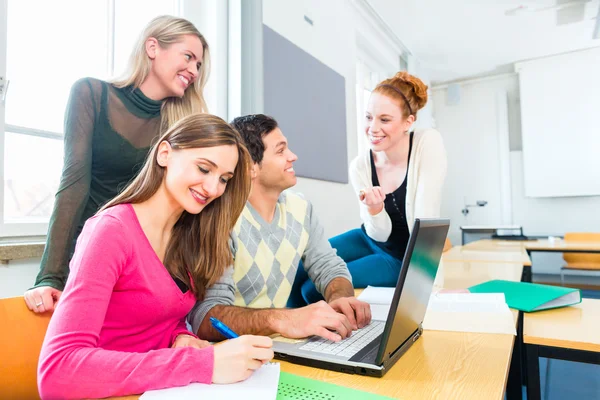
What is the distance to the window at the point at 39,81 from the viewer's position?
4.78 feet

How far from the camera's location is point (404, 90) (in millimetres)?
1778

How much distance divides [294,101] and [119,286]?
77.5 inches

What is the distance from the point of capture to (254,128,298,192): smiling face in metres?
1.41

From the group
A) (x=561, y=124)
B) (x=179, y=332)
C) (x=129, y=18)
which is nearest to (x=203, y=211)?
(x=179, y=332)

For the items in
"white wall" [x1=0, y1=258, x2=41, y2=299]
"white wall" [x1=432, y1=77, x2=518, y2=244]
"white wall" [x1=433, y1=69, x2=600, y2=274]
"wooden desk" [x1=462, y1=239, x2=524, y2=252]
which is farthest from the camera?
"white wall" [x1=432, y1=77, x2=518, y2=244]

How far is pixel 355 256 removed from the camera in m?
1.92

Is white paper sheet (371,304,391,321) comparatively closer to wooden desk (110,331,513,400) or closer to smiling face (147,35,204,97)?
wooden desk (110,331,513,400)

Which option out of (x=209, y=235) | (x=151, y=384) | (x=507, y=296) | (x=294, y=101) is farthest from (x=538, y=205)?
(x=151, y=384)

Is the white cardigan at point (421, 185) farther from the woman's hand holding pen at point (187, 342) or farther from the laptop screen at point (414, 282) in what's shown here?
the woman's hand holding pen at point (187, 342)

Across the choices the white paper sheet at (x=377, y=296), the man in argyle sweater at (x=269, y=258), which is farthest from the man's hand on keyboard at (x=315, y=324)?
the white paper sheet at (x=377, y=296)

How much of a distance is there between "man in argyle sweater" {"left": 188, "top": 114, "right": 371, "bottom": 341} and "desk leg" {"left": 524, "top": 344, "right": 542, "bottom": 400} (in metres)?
0.38

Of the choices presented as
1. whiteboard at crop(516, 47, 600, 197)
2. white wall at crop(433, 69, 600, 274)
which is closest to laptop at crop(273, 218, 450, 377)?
whiteboard at crop(516, 47, 600, 197)

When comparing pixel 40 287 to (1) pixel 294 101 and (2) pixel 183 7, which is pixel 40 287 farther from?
(1) pixel 294 101

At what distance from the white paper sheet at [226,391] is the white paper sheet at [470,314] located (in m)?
0.50
